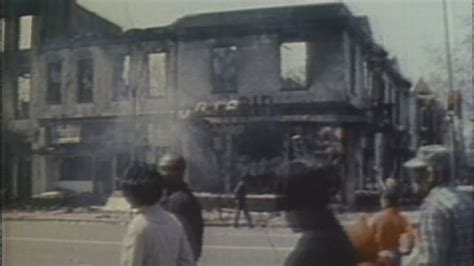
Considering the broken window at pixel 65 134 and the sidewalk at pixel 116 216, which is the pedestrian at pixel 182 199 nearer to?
the sidewalk at pixel 116 216

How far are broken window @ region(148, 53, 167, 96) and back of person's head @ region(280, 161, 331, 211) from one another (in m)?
0.53

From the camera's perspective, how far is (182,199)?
3.06 m

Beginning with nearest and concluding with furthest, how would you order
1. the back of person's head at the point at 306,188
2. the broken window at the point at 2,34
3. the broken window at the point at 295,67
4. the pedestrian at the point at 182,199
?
the back of person's head at the point at 306,188 → the broken window at the point at 295,67 → the pedestrian at the point at 182,199 → the broken window at the point at 2,34

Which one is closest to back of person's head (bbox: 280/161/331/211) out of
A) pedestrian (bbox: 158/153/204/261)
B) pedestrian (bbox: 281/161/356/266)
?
pedestrian (bbox: 281/161/356/266)

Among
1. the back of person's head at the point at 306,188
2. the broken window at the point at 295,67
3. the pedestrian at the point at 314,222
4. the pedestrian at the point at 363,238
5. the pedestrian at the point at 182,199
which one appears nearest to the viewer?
the pedestrian at the point at 314,222

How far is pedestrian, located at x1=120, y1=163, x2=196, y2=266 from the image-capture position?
2.75 meters

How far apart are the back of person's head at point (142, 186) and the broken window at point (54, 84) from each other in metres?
0.53

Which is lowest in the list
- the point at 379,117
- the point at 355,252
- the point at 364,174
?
the point at 355,252

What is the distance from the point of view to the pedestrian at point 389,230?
9.62ft

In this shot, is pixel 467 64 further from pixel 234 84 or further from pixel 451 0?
pixel 234 84

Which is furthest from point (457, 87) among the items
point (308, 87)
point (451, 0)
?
point (308, 87)

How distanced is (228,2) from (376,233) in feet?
3.12

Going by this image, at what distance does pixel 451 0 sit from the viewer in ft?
10.2

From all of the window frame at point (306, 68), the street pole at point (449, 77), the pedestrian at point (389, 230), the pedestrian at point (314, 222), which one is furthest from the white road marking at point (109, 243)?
the street pole at point (449, 77)
